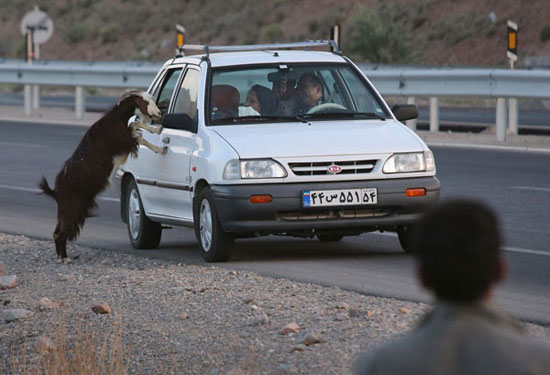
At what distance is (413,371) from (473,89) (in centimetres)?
2037

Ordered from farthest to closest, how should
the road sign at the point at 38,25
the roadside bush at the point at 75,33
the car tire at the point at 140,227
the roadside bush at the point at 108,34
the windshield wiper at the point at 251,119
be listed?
the roadside bush at the point at 75,33, the roadside bush at the point at 108,34, the road sign at the point at 38,25, the car tire at the point at 140,227, the windshield wiper at the point at 251,119

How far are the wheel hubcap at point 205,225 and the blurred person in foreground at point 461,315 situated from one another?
7413 millimetres

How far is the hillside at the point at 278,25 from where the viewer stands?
168 ft

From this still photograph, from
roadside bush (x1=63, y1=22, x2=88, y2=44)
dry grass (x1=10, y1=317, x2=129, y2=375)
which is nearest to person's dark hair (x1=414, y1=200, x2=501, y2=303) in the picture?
dry grass (x1=10, y1=317, x2=129, y2=375)

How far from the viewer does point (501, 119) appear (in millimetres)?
21531

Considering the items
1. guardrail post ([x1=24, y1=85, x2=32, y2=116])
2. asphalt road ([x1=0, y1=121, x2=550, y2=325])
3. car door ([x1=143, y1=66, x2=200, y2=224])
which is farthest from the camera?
guardrail post ([x1=24, y1=85, x2=32, y2=116])

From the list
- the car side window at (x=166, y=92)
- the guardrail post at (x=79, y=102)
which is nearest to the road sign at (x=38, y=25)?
the guardrail post at (x=79, y=102)

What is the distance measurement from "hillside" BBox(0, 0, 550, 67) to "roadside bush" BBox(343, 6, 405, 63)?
3.7 inches

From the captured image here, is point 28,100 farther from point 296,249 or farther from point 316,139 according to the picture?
point 316,139

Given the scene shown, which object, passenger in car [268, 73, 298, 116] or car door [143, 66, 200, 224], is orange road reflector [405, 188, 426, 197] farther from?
car door [143, 66, 200, 224]

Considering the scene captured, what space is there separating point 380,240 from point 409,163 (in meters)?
1.77

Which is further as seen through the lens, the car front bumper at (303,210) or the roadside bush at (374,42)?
the roadside bush at (374,42)

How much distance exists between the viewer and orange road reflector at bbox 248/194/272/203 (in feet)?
30.9

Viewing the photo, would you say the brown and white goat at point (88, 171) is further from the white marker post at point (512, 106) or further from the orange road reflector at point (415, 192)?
the white marker post at point (512, 106)
